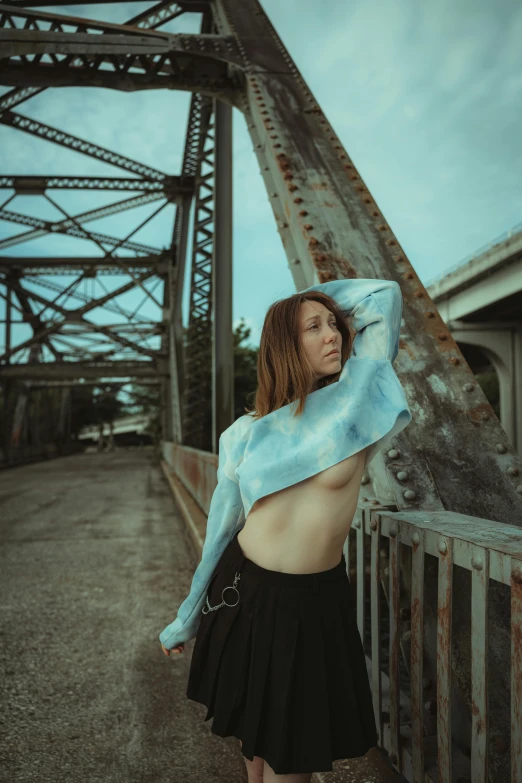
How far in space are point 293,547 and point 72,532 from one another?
7.02 meters

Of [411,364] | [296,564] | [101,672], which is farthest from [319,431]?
[101,672]

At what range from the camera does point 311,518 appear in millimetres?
1576

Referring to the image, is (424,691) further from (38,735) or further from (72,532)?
(72,532)

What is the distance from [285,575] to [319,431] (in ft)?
1.24

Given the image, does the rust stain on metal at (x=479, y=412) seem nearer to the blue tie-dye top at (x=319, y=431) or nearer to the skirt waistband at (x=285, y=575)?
the blue tie-dye top at (x=319, y=431)

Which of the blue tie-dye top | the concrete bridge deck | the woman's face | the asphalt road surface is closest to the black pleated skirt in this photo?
the blue tie-dye top

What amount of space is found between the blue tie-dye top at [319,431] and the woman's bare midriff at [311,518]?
1.8 inches

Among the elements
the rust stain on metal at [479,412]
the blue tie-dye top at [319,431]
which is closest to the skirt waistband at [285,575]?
the blue tie-dye top at [319,431]

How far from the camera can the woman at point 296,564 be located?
1525 mm

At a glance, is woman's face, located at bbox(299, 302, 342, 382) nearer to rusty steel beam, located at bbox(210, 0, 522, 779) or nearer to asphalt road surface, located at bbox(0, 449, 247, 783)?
rusty steel beam, located at bbox(210, 0, 522, 779)

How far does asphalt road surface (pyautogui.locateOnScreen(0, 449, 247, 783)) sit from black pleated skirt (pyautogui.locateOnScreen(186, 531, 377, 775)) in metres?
1.11

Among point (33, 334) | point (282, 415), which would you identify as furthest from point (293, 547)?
point (33, 334)

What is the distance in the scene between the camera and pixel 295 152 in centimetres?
396

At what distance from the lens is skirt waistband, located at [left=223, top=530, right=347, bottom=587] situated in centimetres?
158
